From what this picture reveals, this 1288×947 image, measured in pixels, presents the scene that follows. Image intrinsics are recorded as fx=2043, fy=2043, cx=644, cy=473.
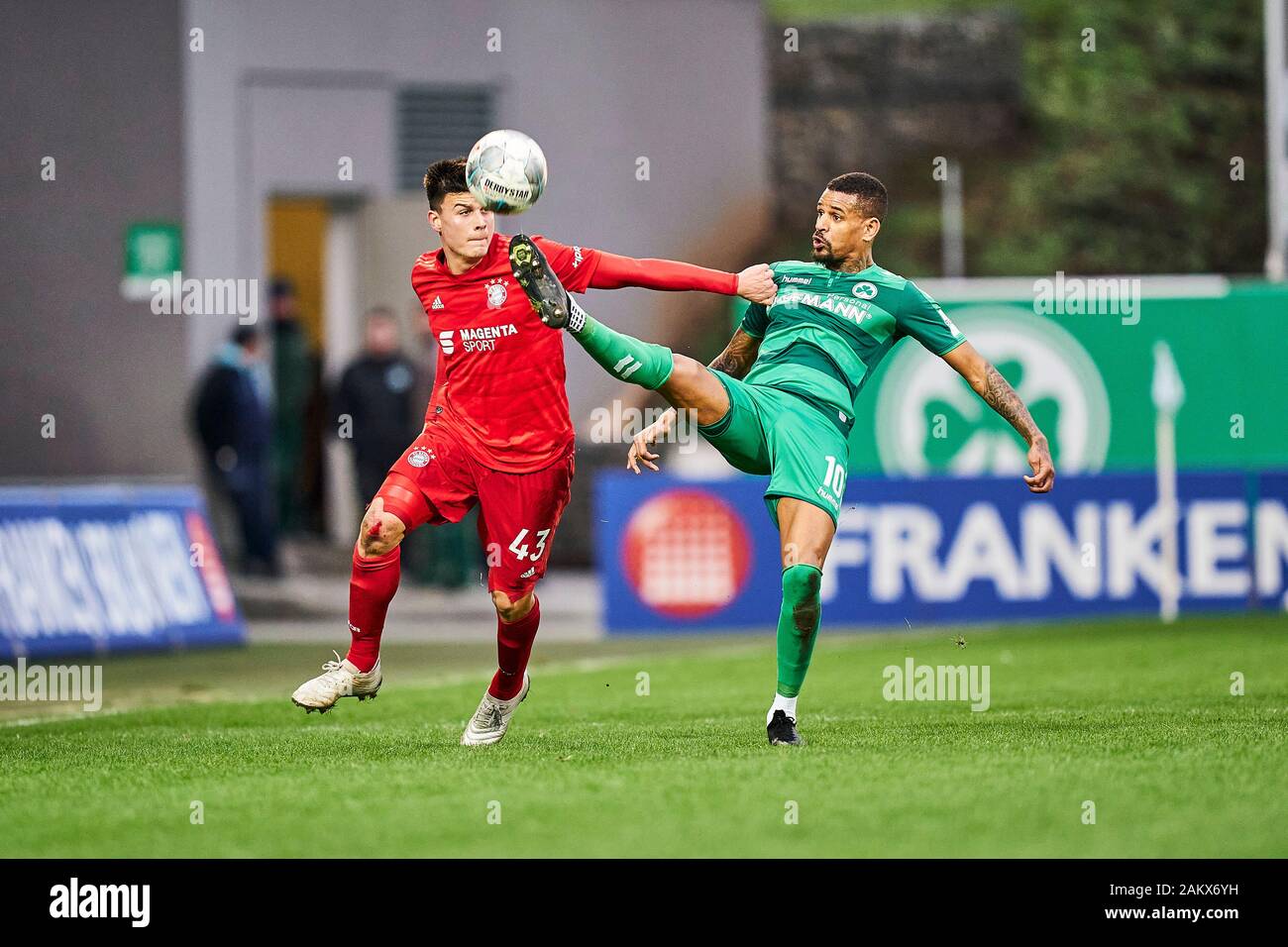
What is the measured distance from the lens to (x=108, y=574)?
48.1 feet

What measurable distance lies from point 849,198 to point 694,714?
114 inches

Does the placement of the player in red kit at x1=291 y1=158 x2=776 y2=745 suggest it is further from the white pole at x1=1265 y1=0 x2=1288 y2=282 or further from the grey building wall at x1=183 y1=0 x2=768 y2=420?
the grey building wall at x1=183 y1=0 x2=768 y2=420

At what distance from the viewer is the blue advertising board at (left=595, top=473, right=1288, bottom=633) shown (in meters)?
16.5

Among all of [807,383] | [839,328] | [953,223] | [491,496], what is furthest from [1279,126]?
[953,223]

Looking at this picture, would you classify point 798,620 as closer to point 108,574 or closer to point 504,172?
point 504,172

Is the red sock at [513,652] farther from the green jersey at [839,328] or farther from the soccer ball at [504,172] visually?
the soccer ball at [504,172]

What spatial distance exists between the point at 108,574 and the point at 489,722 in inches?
261

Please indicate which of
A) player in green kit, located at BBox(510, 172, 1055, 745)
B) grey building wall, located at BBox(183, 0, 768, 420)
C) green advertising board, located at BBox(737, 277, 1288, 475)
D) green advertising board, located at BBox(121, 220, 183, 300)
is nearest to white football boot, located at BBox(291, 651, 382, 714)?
player in green kit, located at BBox(510, 172, 1055, 745)

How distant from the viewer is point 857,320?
8.80 metres

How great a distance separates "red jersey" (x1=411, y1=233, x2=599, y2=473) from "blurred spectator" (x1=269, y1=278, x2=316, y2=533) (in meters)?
13.0

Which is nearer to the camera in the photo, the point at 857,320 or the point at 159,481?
the point at 857,320

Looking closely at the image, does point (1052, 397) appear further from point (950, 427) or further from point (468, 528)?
point (468, 528)
